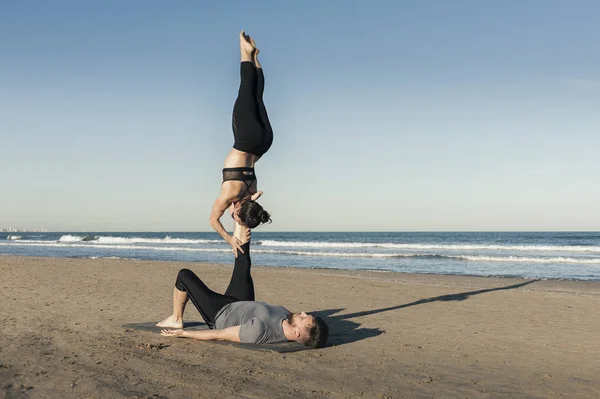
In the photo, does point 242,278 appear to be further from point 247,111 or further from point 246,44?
point 246,44

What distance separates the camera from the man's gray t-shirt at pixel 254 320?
18.9 feet

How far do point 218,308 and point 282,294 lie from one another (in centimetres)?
578

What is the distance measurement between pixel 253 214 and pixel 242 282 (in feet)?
2.66

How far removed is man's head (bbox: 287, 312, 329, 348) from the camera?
18.9 ft

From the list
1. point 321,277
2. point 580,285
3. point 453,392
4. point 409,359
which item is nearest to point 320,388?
point 453,392

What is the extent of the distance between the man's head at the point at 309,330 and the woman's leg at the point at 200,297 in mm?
812

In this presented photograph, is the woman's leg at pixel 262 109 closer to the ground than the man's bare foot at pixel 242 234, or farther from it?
farther from it

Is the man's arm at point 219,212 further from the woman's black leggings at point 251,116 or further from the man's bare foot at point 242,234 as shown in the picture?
the woman's black leggings at point 251,116

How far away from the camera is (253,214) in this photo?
6188 millimetres

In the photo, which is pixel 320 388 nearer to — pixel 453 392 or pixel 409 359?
pixel 453 392

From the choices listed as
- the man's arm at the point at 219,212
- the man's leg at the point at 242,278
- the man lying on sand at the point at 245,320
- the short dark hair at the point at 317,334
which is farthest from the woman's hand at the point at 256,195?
the short dark hair at the point at 317,334

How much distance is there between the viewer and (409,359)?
19.0 feet

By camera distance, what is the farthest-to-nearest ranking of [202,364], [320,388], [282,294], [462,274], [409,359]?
[462,274] < [282,294] < [409,359] < [202,364] < [320,388]

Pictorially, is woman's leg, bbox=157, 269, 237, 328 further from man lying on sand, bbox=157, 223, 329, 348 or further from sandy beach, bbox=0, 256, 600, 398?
sandy beach, bbox=0, 256, 600, 398
